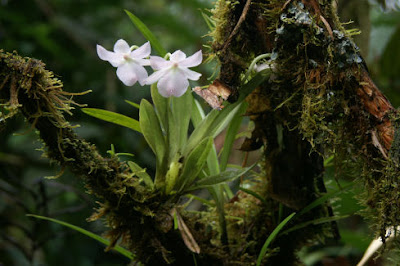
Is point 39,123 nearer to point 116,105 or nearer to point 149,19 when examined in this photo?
point 116,105

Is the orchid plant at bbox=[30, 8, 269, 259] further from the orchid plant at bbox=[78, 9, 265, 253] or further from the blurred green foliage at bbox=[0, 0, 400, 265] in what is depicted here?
the blurred green foliage at bbox=[0, 0, 400, 265]

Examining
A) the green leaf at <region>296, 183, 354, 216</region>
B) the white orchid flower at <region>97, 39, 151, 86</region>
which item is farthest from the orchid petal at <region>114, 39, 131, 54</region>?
the green leaf at <region>296, 183, 354, 216</region>

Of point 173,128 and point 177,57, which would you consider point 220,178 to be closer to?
point 173,128

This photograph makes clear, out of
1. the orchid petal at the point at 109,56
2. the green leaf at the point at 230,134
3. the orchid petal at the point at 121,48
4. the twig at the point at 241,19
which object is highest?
the twig at the point at 241,19

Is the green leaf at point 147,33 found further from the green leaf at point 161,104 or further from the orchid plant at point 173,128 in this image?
the green leaf at point 161,104

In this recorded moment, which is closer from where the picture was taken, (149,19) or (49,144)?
(49,144)

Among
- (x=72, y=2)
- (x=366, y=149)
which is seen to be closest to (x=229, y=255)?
(x=366, y=149)

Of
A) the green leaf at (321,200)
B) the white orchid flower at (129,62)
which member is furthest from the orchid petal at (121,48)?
the green leaf at (321,200)
